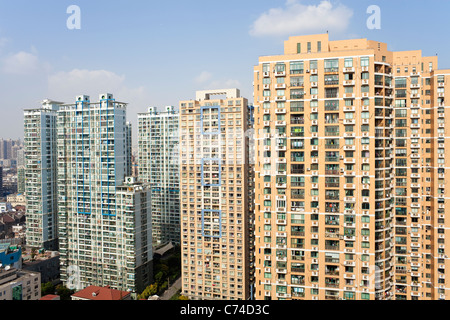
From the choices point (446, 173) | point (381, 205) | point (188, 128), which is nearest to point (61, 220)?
point (188, 128)

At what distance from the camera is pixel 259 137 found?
455 centimetres

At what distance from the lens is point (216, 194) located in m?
8.24

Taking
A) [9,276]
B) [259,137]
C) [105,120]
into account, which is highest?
[105,120]

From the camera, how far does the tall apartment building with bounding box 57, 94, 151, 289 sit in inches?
340

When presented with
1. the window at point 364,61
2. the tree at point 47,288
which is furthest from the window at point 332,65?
the tree at point 47,288

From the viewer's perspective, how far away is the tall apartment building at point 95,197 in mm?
8625

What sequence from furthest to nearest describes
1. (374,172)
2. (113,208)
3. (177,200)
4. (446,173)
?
(177,200), (113,208), (446,173), (374,172)

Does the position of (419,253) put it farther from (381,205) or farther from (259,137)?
(259,137)

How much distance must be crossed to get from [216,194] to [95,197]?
10.9 feet

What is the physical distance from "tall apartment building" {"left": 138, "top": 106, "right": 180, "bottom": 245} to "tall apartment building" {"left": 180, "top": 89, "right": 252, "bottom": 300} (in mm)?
4134

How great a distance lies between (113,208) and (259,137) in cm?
559

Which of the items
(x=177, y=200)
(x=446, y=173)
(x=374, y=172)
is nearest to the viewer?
(x=374, y=172)

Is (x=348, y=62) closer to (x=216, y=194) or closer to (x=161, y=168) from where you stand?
(x=216, y=194)

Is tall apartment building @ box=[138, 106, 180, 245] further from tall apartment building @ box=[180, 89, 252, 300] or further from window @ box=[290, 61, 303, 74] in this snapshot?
window @ box=[290, 61, 303, 74]
